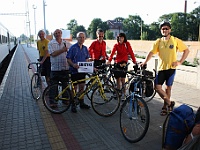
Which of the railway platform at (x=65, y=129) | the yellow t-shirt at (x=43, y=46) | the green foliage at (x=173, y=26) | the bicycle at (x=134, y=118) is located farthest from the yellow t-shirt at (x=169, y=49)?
the green foliage at (x=173, y=26)

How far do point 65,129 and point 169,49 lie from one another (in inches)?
100

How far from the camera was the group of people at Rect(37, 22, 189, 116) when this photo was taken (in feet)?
13.9

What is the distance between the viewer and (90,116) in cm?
471

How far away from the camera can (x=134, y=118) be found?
12.0 feet

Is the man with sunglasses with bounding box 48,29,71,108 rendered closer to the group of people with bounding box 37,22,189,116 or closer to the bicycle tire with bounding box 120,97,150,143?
the group of people with bounding box 37,22,189,116

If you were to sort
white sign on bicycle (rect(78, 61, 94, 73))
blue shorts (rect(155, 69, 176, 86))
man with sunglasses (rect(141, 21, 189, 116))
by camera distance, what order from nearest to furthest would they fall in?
1. man with sunglasses (rect(141, 21, 189, 116))
2. blue shorts (rect(155, 69, 176, 86))
3. white sign on bicycle (rect(78, 61, 94, 73))

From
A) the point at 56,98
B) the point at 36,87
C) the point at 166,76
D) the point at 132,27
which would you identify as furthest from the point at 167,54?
the point at 132,27

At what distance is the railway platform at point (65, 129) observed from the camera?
347 centimetres

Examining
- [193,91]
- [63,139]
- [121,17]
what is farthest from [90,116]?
[121,17]

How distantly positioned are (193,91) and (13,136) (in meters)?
5.13

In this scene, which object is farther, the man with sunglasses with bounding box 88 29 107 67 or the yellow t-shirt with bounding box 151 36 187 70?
the man with sunglasses with bounding box 88 29 107 67

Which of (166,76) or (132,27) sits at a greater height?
(132,27)

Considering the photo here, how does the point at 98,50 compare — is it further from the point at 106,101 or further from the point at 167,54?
the point at 167,54

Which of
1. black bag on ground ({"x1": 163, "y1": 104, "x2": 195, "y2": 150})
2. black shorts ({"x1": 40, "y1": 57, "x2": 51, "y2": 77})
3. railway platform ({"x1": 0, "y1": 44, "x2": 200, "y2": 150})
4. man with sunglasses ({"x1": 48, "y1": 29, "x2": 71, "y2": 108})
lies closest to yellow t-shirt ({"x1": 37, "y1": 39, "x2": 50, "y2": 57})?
black shorts ({"x1": 40, "y1": 57, "x2": 51, "y2": 77})
